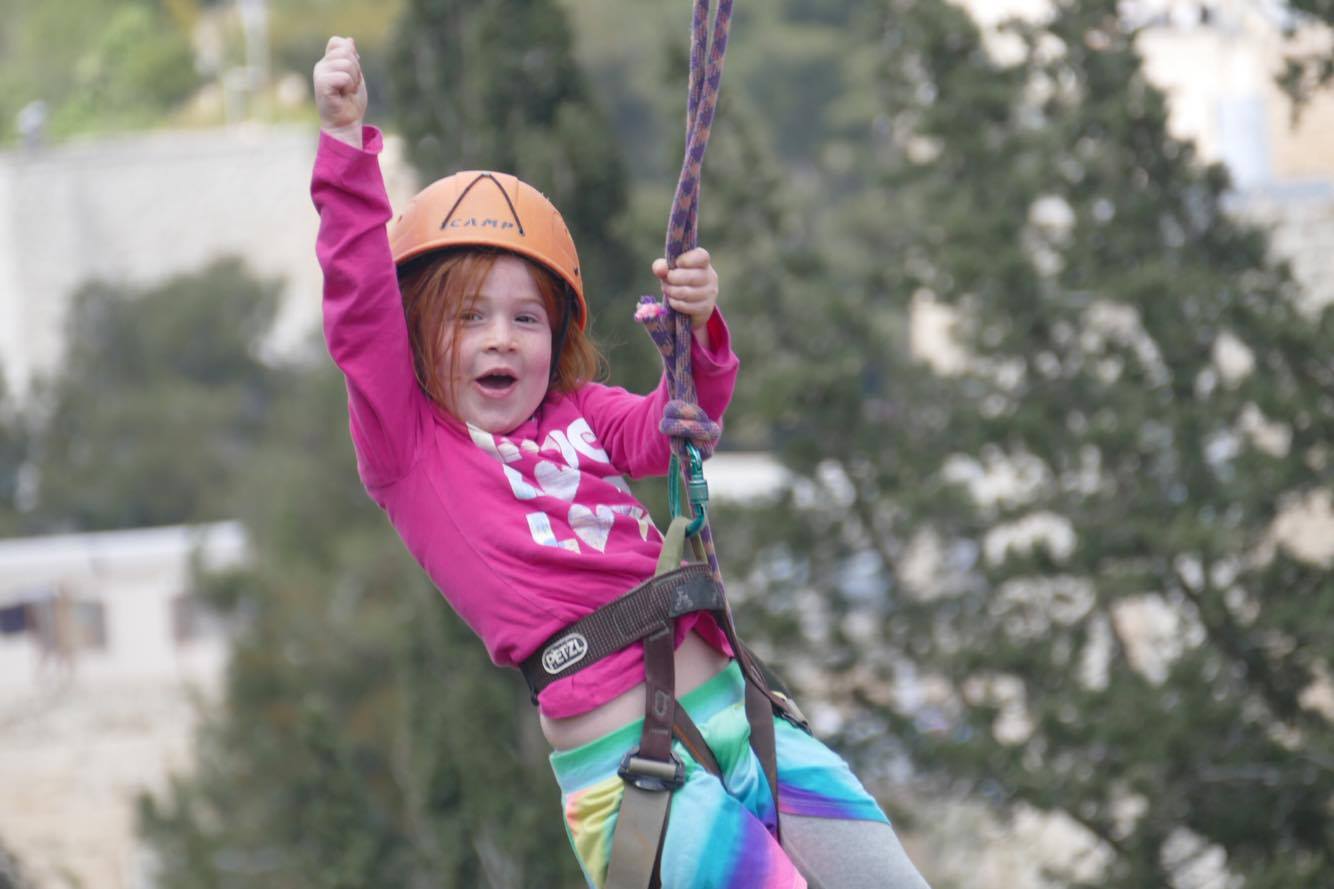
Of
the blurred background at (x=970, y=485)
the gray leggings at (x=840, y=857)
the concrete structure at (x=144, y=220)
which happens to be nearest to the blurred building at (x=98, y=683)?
the blurred background at (x=970, y=485)

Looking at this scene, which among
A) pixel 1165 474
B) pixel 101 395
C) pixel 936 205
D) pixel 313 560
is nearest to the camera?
pixel 1165 474

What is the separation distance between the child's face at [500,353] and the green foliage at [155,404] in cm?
1946

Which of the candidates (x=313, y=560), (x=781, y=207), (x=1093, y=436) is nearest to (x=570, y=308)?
(x=1093, y=436)

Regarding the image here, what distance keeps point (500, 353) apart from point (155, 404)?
23015mm

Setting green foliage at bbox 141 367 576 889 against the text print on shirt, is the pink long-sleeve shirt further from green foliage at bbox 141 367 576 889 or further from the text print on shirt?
green foliage at bbox 141 367 576 889

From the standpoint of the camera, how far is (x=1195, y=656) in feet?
25.3

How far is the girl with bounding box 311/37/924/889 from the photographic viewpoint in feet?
8.91

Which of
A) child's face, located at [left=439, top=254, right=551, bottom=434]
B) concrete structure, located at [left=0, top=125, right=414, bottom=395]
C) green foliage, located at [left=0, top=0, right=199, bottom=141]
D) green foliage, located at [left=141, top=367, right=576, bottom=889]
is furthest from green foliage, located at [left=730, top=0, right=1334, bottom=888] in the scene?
green foliage, located at [left=0, top=0, right=199, bottom=141]

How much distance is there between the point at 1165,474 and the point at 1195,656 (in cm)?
103

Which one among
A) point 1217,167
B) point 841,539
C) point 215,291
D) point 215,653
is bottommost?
point 215,653

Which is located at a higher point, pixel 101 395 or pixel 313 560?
pixel 101 395

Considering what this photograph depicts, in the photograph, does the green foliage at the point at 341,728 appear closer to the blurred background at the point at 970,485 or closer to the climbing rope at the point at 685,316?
the blurred background at the point at 970,485

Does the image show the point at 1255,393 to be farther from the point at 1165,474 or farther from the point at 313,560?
the point at 313,560

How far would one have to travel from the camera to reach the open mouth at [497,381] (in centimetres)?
289
